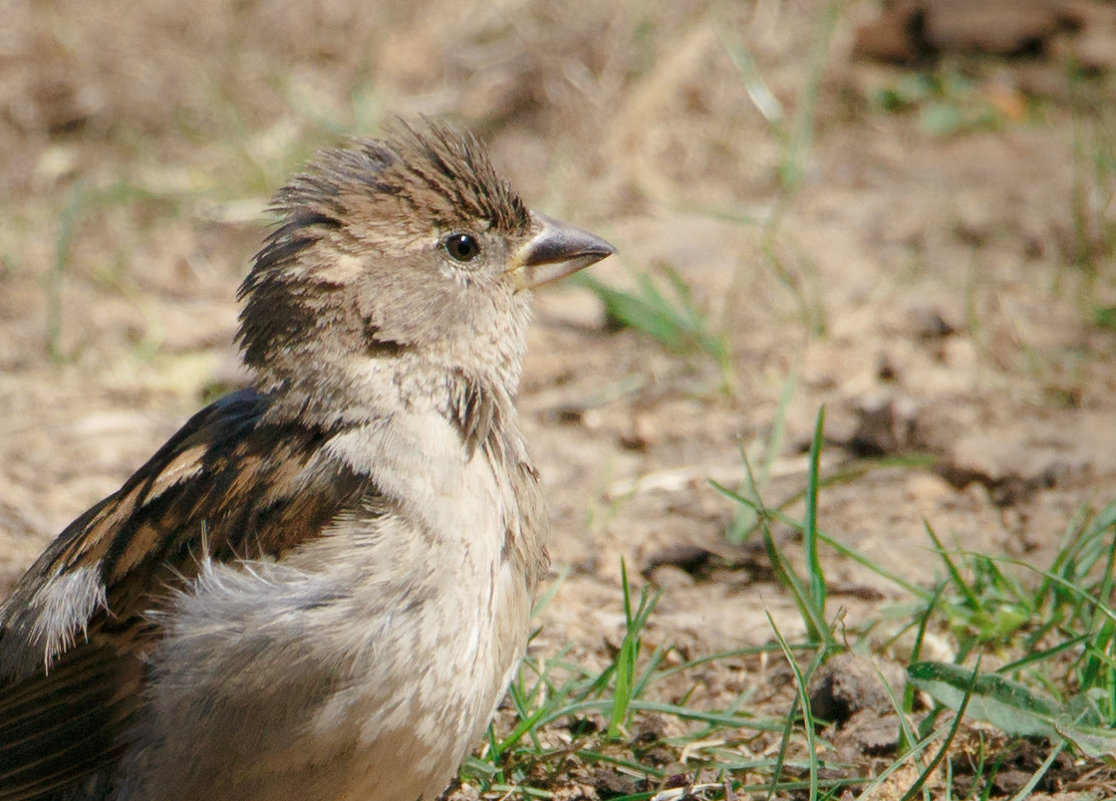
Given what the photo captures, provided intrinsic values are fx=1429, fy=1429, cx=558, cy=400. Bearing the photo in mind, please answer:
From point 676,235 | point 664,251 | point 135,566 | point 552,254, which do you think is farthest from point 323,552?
point 676,235

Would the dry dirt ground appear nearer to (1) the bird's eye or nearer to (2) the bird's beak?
(2) the bird's beak

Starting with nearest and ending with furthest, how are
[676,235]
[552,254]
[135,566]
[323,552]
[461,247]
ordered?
[323,552] → [135,566] → [461,247] → [552,254] → [676,235]

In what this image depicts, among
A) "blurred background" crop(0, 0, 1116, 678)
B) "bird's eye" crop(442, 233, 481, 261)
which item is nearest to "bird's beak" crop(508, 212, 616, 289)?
"bird's eye" crop(442, 233, 481, 261)

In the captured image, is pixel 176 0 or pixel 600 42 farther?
pixel 176 0

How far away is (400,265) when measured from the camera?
11.1 ft

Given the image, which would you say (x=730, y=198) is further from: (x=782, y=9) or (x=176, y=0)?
(x=176, y=0)

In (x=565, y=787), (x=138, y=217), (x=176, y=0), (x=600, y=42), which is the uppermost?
(x=176, y=0)

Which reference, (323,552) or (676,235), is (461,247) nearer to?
(323,552)

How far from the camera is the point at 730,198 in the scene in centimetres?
664

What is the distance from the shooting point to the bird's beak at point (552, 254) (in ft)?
11.9

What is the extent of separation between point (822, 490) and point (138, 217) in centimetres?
362

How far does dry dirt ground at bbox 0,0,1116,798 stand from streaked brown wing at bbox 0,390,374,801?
3.38ft

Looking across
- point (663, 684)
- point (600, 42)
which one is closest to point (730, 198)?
point (600, 42)

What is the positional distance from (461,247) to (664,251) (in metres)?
2.73
